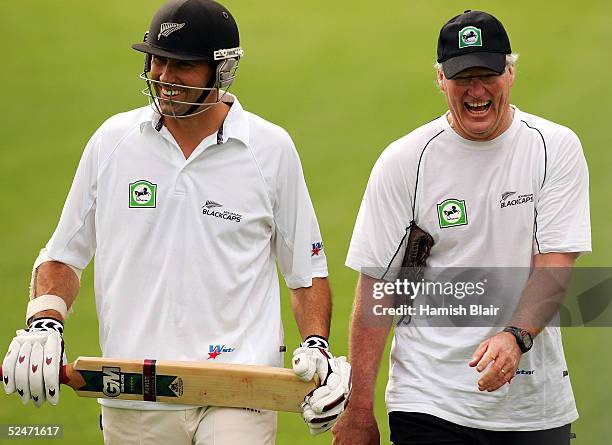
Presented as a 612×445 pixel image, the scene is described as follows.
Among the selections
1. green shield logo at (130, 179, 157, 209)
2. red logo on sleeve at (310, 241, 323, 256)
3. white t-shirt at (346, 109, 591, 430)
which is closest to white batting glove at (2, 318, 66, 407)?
green shield logo at (130, 179, 157, 209)

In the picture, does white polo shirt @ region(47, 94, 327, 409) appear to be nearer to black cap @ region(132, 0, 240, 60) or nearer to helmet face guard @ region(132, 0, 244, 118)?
helmet face guard @ region(132, 0, 244, 118)

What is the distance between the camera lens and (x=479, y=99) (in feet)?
16.7

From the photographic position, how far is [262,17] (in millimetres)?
12344

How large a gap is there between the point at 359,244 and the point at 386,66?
21.3 ft

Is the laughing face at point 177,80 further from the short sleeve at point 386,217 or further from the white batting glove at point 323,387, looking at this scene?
the white batting glove at point 323,387

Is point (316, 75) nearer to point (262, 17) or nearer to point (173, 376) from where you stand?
point (262, 17)

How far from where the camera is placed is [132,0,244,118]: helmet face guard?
16.4 ft

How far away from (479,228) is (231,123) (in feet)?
3.23

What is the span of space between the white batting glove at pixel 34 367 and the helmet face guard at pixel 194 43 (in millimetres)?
922

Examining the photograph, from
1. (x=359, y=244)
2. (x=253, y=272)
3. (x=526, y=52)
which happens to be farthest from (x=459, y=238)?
(x=526, y=52)

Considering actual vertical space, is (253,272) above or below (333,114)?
below

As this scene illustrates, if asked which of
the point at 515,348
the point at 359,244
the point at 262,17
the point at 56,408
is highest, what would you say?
the point at 262,17

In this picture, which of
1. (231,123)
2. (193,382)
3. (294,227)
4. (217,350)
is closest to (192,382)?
(193,382)

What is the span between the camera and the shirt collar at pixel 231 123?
5.05 m
